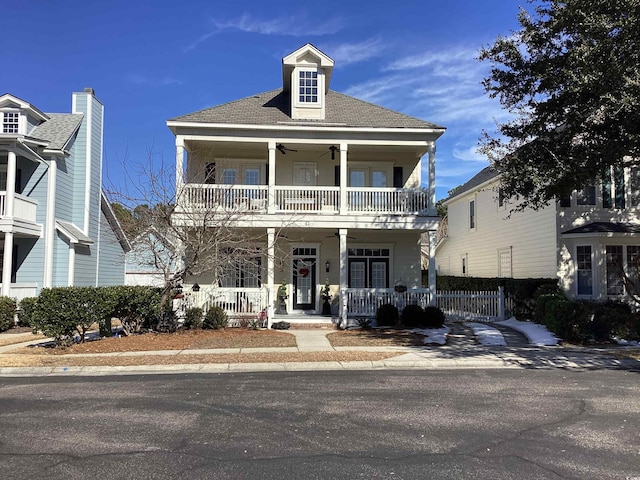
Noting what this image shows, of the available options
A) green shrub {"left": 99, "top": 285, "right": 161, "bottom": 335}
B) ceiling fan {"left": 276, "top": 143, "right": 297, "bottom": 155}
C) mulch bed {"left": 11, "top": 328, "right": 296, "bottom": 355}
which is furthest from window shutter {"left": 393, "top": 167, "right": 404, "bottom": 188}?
green shrub {"left": 99, "top": 285, "right": 161, "bottom": 335}

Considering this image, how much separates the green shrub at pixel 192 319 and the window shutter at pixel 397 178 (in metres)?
9.31

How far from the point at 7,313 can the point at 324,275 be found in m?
11.5

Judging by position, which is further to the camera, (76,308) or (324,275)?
(324,275)

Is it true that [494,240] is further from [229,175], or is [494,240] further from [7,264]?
[7,264]

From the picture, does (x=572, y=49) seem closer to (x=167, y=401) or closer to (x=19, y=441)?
(x=167, y=401)

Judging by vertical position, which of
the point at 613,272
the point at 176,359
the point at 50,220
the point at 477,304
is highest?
the point at 50,220

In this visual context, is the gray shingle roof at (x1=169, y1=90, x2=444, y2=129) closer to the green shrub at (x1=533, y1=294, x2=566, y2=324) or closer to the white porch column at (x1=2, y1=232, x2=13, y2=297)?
the green shrub at (x1=533, y1=294, x2=566, y2=324)

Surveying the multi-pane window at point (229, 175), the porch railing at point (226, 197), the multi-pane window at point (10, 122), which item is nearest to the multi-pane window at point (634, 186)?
Answer: the porch railing at point (226, 197)

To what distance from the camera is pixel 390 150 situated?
18828 millimetres

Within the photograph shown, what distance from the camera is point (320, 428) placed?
230 inches

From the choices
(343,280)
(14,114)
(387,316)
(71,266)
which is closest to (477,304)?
(387,316)

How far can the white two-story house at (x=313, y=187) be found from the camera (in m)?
16.9

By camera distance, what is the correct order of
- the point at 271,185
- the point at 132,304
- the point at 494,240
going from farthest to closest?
the point at 494,240 < the point at 271,185 < the point at 132,304

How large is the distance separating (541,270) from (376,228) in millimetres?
7371
